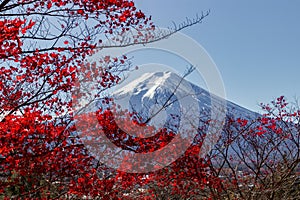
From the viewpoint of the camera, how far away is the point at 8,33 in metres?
4.62

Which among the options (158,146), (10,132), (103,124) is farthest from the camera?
(158,146)

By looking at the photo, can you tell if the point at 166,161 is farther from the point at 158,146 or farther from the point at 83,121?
the point at 83,121

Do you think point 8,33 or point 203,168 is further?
point 203,168

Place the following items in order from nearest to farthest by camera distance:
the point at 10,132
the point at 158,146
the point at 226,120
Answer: the point at 10,132 < the point at 158,146 < the point at 226,120

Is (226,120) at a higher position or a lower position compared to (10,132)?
higher

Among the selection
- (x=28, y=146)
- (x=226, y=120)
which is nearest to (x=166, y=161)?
(x=28, y=146)

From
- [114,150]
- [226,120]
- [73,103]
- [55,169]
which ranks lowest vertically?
[55,169]

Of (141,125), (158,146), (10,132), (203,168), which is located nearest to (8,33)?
(10,132)

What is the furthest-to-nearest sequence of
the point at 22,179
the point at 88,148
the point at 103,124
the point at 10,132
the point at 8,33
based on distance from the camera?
the point at 22,179 < the point at 103,124 < the point at 88,148 < the point at 10,132 < the point at 8,33

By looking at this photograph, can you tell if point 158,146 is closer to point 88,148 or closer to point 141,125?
point 141,125

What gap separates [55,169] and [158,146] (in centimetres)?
225

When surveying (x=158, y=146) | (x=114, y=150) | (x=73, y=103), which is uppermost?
(x=73, y=103)

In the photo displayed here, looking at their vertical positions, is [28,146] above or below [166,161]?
below

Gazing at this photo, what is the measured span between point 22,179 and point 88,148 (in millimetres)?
3291
